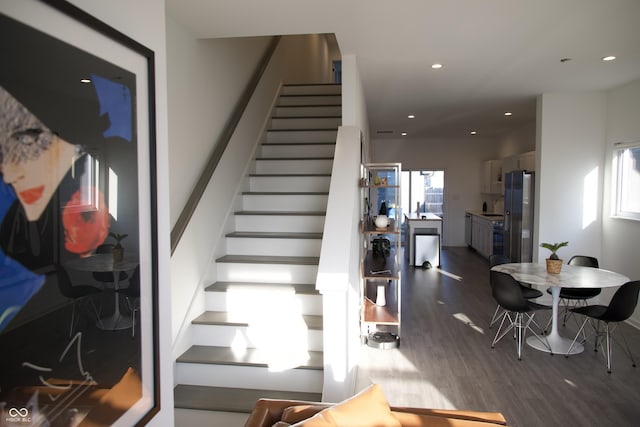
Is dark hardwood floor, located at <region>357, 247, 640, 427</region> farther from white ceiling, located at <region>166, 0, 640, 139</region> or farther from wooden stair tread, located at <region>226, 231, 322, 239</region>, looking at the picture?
white ceiling, located at <region>166, 0, 640, 139</region>

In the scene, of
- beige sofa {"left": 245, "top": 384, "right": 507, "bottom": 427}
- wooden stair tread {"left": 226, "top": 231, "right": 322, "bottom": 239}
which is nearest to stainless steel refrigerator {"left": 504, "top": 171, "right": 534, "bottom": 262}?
wooden stair tread {"left": 226, "top": 231, "right": 322, "bottom": 239}

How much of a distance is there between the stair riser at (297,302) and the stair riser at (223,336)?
287 mm

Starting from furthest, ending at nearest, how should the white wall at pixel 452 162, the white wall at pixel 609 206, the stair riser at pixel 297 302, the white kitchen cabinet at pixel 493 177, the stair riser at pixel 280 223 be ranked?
the white wall at pixel 452 162 < the white kitchen cabinet at pixel 493 177 < the white wall at pixel 609 206 < the stair riser at pixel 280 223 < the stair riser at pixel 297 302

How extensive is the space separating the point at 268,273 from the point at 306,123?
283cm

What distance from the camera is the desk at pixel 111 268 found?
1.07 metres

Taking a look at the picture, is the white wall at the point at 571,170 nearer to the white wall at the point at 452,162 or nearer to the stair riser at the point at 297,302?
the stair riser at the point at 297,302

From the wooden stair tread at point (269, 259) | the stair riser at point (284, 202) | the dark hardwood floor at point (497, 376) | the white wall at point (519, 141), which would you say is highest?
the white wall at point (519, 141)

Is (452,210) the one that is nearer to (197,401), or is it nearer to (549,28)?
(549,28)

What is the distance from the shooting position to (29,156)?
2.96ft

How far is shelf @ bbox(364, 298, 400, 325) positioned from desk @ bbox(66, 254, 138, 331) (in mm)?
3447

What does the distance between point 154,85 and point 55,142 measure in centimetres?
47

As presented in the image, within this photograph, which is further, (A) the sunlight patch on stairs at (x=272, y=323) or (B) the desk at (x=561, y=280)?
(B) the desk at (x=561, y=280)

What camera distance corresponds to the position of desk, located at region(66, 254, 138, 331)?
1.07 meters

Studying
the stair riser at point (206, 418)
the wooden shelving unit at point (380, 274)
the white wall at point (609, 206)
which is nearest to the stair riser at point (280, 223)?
the wooden shelving unit at point (380, 274)
